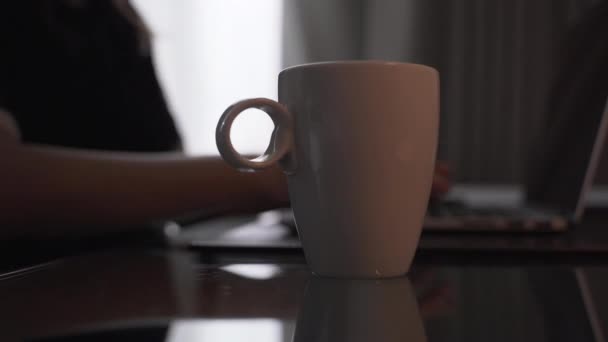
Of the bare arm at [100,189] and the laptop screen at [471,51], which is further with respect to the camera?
the laptop screen at [471,51]

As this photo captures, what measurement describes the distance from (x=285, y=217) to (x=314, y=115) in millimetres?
335

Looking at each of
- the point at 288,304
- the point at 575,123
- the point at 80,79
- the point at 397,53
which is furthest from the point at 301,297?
the point at 397,53

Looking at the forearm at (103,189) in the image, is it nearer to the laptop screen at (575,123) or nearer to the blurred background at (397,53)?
the laptop screen at (575,123)

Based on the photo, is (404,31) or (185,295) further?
(404,31)

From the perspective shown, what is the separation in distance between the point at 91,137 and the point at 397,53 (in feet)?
3.66

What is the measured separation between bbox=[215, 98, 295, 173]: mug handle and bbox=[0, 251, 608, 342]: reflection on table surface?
0.25 ft

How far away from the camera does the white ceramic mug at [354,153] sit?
359 mm

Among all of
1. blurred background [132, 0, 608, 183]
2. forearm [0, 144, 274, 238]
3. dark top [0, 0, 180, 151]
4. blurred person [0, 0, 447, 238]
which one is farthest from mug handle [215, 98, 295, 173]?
blurred background [132, 0, 608, 183]

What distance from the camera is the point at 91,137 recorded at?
137cm

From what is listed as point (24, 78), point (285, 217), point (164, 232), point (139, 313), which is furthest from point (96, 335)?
point (24, 78)

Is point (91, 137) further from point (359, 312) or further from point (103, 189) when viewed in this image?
point (359, 312)

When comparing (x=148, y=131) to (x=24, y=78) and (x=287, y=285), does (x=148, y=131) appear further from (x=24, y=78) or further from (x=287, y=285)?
(x=287, y=285)

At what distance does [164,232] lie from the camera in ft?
2.64

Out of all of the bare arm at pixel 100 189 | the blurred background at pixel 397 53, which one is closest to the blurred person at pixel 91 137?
the bare arm at pixel 100 189
